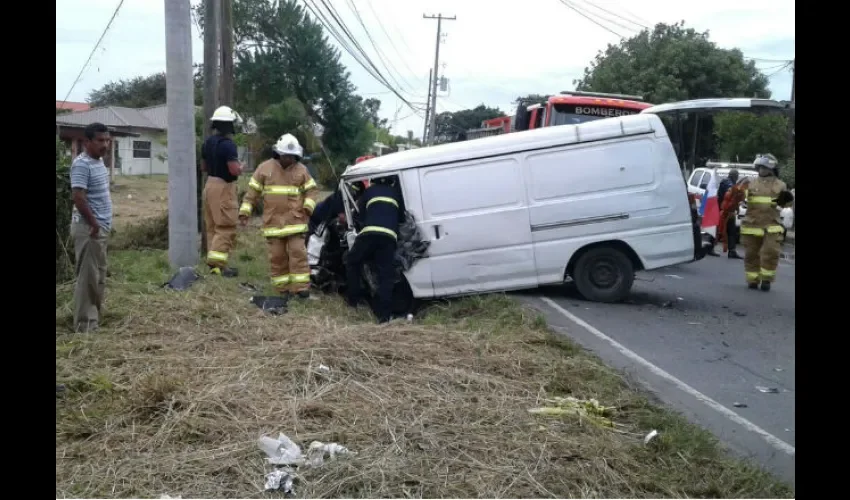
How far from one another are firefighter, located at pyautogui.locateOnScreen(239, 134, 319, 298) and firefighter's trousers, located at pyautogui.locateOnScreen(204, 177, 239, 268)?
755 millimetres

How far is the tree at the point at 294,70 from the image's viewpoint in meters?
39.7

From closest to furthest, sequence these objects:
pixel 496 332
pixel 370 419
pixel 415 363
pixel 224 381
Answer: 1. pixel 370 419
2. pixel 224 381
3. pixel 415 363
4. pixel 496 332

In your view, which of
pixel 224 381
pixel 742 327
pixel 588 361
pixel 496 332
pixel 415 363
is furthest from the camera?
pixel 742 327

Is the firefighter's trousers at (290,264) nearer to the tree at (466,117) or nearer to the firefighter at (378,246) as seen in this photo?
the firefighter at (378,246)

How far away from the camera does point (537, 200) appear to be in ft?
31.2

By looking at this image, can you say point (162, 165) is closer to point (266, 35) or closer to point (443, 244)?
point (266, 35)

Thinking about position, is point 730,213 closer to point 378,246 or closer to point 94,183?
point 378,246

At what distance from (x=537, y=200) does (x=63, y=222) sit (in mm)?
5473

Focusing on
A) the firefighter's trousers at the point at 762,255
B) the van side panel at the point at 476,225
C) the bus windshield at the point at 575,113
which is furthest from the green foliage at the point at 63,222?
the bus windshield at the point at 575,113

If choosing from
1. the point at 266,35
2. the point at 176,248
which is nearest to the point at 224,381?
the point at 176,248

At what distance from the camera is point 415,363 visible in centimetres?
620

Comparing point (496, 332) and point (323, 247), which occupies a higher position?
point (323, 247)

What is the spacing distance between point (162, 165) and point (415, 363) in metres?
48.5
